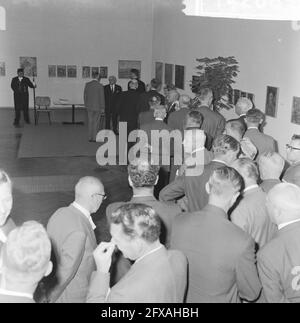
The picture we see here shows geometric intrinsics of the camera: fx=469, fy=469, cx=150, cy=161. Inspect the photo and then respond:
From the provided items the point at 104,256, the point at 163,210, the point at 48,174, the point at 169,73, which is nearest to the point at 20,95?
the point at 169,73

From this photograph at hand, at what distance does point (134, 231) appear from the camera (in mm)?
2447

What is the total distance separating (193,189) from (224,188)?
1.50 meters

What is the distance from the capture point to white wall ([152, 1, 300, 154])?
8.79 meters

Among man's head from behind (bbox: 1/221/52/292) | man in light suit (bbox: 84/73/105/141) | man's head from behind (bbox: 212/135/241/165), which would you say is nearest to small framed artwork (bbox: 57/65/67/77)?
man in light suit (bbox: 84/73/105/141)

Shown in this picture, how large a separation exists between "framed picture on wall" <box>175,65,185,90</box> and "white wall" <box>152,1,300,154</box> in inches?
11.6

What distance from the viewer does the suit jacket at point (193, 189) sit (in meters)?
4.50

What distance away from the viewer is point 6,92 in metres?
17.9

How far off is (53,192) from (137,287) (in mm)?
6319

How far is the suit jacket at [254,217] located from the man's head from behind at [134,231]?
131cm

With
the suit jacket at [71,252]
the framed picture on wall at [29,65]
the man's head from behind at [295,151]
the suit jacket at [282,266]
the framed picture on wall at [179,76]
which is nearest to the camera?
the suit jacket at [282,266]

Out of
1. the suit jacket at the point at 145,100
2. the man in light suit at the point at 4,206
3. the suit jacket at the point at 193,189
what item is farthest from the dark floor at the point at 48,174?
the man in light suit at the point at 4,206

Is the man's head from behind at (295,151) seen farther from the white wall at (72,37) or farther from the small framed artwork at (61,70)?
the small framed artwork at (61,70)

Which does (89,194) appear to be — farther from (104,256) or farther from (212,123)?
(212,123)
